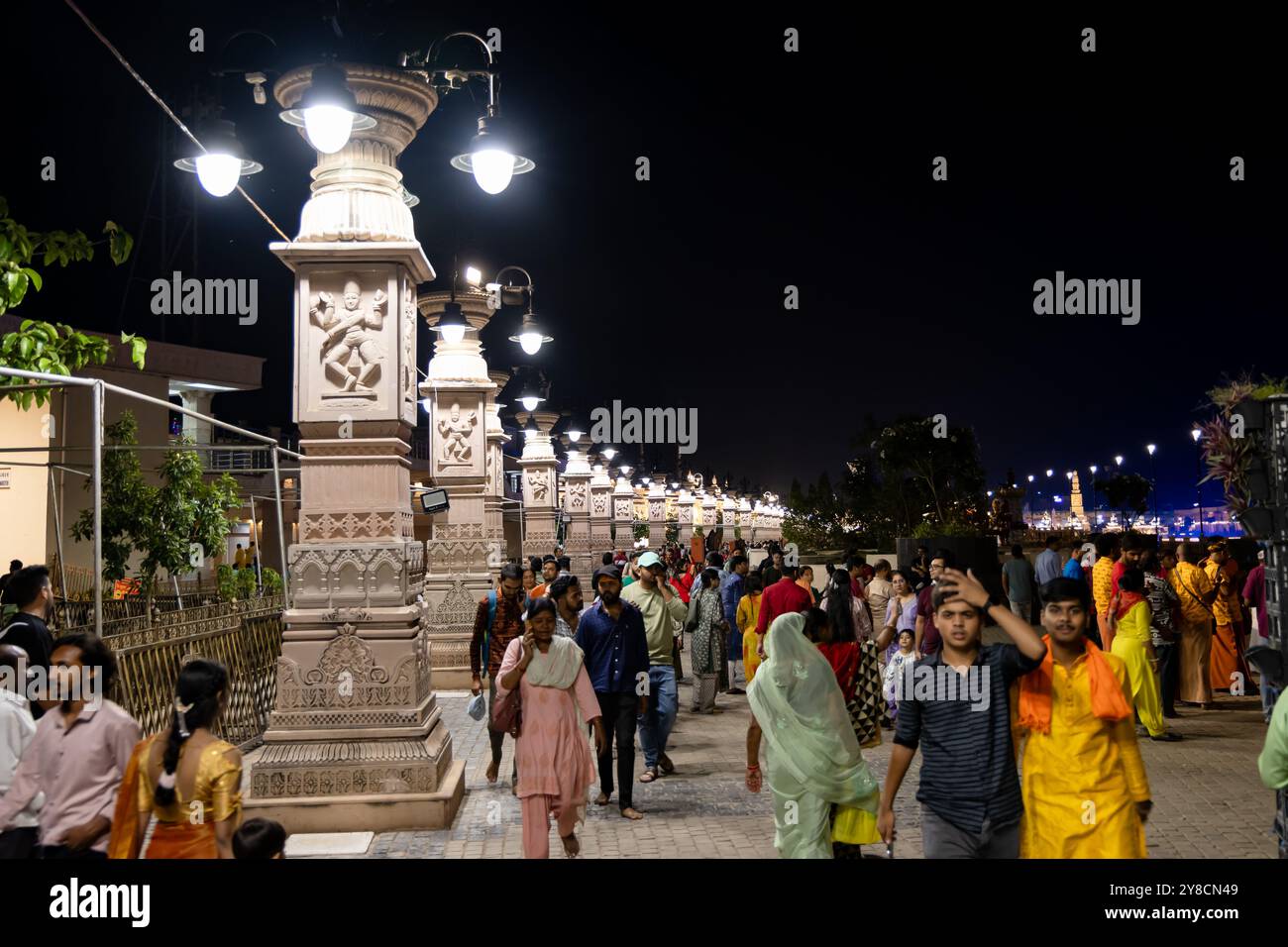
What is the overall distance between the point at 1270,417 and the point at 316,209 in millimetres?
6289

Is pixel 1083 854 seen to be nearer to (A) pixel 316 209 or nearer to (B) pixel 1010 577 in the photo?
(A) pixel 316 209

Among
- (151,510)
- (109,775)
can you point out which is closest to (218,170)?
(109,775)

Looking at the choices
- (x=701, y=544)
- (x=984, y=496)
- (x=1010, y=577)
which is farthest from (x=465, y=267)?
(x=984, y=496)

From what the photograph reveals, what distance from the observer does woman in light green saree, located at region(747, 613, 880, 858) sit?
18.4 feet

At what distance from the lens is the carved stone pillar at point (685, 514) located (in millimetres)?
53219

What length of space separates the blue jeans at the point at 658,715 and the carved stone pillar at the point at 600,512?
18278mm

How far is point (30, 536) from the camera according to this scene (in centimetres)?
2216

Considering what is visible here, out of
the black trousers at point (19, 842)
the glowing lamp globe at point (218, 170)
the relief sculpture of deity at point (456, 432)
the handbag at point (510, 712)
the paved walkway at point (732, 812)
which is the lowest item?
the paved walkway at point (732, 812)

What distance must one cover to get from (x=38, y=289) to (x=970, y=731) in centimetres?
584

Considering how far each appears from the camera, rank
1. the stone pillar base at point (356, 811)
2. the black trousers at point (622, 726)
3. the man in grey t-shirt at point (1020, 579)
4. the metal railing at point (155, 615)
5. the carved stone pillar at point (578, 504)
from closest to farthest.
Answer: the stone pillar base at point (356, 811) < the black trousers at point (622, 726) < the metal railing at point (155, 615) < the man in grey t-shirt at point (1020, 579) < the carved stone pillar at point (578, 504)

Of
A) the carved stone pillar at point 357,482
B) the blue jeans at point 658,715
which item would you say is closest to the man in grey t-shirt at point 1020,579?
the blue jeans at point 658,715

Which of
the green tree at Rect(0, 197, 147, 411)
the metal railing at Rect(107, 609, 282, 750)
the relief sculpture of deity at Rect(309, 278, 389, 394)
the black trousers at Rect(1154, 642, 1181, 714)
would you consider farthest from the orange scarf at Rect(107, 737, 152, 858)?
the black trousers at Rect(1154, 642, 1181, 714)

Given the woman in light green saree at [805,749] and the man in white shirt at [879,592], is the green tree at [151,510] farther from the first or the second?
the woman in light green saree at [805,749]

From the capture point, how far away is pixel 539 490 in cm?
2316
